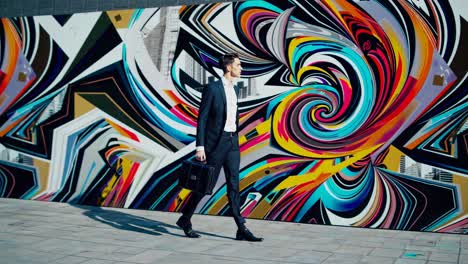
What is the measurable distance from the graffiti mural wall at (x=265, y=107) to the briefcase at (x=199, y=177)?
4.41 ft

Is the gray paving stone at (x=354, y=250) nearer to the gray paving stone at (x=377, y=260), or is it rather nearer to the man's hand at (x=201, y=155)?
the gray paving stone at (x=377, y=260)

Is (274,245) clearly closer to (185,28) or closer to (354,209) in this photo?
(354,209)

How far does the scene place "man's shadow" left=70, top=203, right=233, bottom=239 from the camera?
238 inches

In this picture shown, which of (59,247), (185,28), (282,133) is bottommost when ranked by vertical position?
(59,247)

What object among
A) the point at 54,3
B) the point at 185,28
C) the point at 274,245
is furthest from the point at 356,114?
the point at 54,3

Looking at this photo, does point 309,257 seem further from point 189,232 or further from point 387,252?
point 189,232

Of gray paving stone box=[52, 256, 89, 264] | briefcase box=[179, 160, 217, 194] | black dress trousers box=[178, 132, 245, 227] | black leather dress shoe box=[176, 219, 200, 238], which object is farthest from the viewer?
black leather dress shoe box=[176, 219, 200, 238]

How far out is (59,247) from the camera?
5.14 m

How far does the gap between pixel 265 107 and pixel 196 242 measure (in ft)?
6.28

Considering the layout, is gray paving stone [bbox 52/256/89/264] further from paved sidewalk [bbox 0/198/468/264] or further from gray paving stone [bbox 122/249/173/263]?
gray paving stone [bbox 122/249/173/263]

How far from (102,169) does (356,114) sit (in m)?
3.23

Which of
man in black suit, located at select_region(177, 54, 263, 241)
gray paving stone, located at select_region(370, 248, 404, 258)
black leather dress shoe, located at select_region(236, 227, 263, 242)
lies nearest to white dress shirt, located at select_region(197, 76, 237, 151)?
man in black suit, located at select_region(177, 54, 263, 241)

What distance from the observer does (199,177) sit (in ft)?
18.0

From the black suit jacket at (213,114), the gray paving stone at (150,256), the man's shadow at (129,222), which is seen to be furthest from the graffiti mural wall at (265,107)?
the gray paving stone at (150,256)
